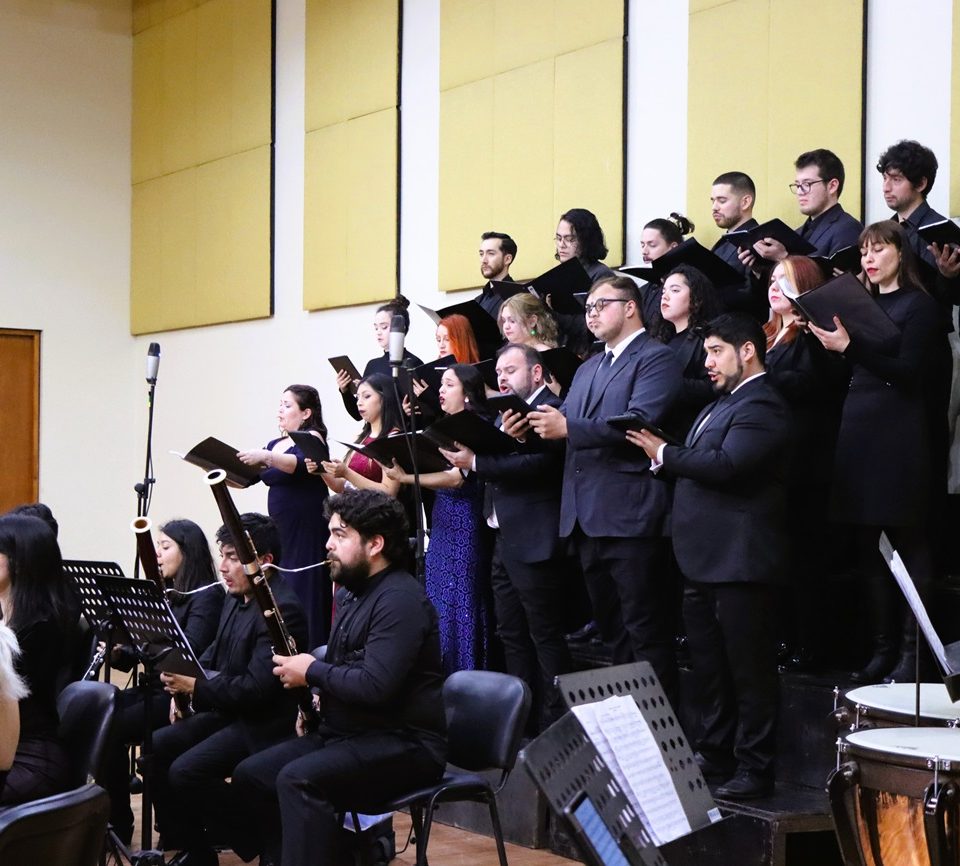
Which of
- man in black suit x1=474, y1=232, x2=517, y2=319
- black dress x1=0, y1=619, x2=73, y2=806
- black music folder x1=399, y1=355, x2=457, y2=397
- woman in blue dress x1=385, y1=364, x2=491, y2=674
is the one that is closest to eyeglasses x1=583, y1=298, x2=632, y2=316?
woman in blue dress x1=385, y1=364, x2=491, y2=674

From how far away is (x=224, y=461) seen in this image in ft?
19.7

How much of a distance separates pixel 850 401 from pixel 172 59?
25.4 ft

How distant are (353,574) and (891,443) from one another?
1.84 meters

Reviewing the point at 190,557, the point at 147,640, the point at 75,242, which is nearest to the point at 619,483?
the point at 147,640

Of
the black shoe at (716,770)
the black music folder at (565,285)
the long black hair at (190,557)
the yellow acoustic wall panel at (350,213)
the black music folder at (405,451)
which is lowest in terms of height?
the black shoe at (716,770)

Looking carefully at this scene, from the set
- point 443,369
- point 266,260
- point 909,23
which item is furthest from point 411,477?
point 266,260

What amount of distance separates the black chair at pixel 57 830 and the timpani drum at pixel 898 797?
1625mm

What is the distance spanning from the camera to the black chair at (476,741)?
379 cm

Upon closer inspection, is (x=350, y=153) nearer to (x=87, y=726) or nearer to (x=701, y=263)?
(x=701, y=263)

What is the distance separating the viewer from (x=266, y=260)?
9.65 m

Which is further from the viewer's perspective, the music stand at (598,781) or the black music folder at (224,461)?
the black music folder at (224,461)

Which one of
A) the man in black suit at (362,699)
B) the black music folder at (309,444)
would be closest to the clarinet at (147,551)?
the man in black suit at (362,699)

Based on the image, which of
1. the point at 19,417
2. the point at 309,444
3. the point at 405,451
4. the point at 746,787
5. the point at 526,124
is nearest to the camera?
the point at 746,787

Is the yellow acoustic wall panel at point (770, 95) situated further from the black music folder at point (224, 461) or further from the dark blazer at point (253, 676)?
the dark blazer at point (253, 676)
